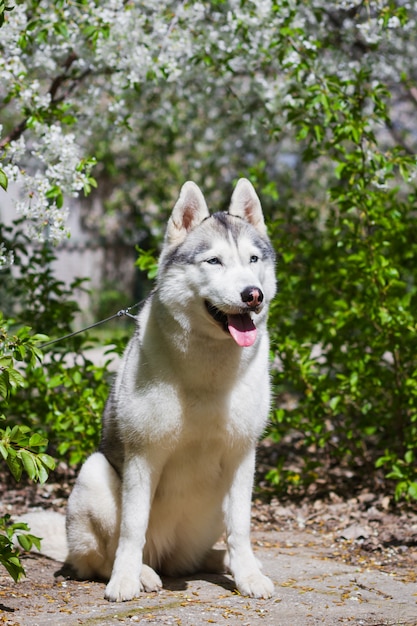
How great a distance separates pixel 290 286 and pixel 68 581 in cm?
259

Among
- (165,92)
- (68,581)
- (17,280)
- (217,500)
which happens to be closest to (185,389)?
(217,500)

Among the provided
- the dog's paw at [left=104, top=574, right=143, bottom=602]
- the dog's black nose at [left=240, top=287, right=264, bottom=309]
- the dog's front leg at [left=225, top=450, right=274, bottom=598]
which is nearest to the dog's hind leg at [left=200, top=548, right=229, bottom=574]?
the dog's front leg at [left=225, top=450, right=274, bottom=598]

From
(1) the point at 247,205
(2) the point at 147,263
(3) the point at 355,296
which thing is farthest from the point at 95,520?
(3) the point at 355,296

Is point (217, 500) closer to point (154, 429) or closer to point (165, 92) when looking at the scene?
point (154, 429)

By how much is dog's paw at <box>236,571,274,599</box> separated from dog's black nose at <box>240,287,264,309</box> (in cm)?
133

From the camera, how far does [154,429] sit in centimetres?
379

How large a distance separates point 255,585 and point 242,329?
1226 mm

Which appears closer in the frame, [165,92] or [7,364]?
[7,364]

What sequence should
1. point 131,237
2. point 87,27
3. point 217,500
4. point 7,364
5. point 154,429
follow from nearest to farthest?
point 7,364 < point 154,429 < point 217,500 < point 87,27 < point 131,237

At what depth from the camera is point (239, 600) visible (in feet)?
12.3

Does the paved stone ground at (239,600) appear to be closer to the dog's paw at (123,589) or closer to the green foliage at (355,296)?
the dog's paw at (123,589)

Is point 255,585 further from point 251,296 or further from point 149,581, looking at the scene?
point 251,296

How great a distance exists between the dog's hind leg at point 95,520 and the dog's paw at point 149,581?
234 millimetres

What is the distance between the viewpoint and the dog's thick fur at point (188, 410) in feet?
12.2
